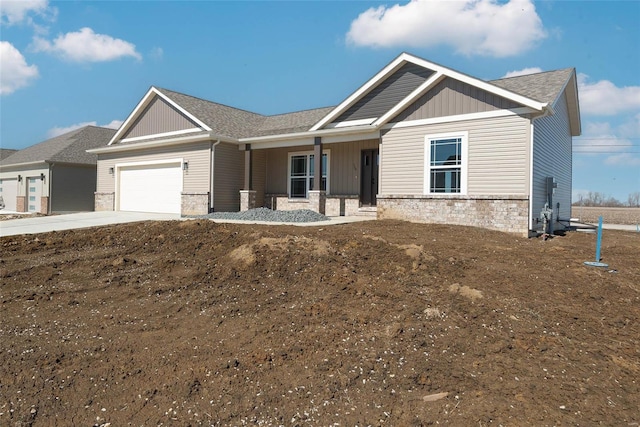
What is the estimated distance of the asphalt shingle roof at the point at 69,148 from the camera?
2298 centimetres

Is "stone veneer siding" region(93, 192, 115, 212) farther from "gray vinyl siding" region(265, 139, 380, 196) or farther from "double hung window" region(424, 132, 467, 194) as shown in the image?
"double hung window" region(424, 132, 467, 194)

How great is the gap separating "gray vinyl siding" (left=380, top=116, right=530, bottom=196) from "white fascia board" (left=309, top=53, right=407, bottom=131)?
2.29 metres

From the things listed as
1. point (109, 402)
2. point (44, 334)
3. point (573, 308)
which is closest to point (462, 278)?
point (573, 308)

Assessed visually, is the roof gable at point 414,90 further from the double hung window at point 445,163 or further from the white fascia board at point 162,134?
the white fascia board at point 162,134

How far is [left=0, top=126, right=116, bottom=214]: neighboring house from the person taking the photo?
22250mm

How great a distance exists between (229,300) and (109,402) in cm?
190

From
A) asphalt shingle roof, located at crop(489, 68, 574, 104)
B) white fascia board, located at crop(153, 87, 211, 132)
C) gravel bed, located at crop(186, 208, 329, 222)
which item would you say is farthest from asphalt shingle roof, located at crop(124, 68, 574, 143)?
gravel bed, located at crop(186, 208, 329, 222)

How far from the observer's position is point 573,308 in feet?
14.8

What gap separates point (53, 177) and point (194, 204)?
11.5 m

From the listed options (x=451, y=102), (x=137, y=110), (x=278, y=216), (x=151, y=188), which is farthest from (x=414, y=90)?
(x=137, y=110)

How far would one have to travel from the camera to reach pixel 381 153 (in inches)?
509

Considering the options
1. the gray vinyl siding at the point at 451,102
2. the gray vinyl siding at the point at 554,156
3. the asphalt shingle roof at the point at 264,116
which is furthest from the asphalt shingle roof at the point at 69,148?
the gray vinyl siding at the point at 554,156

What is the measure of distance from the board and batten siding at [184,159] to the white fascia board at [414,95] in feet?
23.6

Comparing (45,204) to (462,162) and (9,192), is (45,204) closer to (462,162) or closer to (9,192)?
(9,192)
